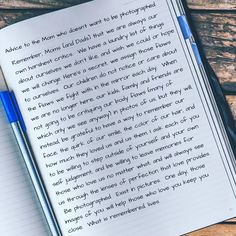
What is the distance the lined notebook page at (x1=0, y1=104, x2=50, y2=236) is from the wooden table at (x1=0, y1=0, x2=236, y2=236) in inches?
6.1

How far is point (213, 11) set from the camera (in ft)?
2.00

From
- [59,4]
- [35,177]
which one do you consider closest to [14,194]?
[35,177]

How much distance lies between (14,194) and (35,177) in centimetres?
3

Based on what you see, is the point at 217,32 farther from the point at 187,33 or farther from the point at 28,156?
the point at 28,156

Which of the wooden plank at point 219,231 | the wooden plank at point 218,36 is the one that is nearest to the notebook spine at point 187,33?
the wooden plank at point 218,36

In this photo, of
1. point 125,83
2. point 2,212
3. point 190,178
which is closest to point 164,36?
point 125,83

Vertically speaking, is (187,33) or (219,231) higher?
(187,33)

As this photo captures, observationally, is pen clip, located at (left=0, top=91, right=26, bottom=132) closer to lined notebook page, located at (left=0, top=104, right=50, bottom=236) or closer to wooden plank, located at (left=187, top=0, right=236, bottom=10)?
lined notebook page, located at (left=0, top=104, right=50, bottom=236)

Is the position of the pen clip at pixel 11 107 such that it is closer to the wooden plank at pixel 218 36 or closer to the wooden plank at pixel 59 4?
the wooden plank at pixel 59 4

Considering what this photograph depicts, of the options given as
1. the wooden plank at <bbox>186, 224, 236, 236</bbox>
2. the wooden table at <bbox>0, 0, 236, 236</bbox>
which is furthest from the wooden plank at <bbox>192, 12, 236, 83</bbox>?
the wooden plank at <bbox>186, 224, 236, 236</bbox>

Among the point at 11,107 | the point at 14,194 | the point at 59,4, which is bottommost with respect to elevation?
the point at 14,194

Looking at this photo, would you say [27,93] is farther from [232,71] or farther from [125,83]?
[232,71]

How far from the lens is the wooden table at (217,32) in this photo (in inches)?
23.9

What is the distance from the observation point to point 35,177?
1.88 ft
